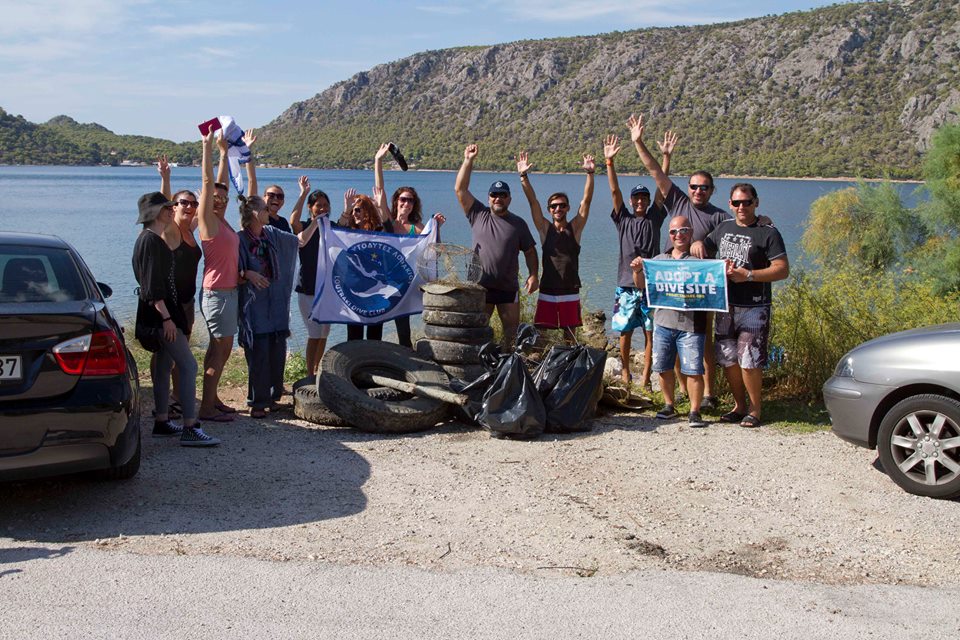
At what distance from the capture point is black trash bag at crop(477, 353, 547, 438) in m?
7.79

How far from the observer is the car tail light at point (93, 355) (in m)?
5.46

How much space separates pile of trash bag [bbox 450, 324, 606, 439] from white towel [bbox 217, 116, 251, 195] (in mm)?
3215

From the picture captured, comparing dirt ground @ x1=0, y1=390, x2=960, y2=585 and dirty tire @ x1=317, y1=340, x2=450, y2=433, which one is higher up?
dirty tire @ x1=317, y1=340, x2=450, y2=433

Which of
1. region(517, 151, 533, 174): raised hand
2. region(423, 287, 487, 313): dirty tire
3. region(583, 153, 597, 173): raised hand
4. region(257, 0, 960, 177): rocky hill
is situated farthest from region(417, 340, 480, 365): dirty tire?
region(257, 0, 960, 177): rocky hill

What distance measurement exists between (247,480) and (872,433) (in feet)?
14.6

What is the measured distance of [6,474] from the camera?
527 centimetres

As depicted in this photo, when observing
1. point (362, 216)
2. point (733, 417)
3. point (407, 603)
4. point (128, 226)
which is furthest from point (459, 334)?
point (128, 226)

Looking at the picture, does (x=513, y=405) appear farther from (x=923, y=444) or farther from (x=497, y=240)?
(x=923, y=444)

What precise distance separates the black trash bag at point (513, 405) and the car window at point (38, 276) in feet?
11.1

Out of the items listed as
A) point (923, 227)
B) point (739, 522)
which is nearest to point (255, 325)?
point (739, 522)

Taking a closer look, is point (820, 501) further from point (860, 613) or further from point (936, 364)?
point (860, 613)

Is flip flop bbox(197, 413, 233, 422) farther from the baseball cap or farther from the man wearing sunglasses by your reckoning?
the man wearing sunglasses

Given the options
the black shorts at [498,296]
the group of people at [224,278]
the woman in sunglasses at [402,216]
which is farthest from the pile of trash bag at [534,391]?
the group of people at [224,278]

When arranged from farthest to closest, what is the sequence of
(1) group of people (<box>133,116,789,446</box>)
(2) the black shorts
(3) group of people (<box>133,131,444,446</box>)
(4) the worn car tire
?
(2) the black shorts → (1) group of people (<box>133,116,789,446</box>) → (3) group of people (<box>133,131,444,446</box>) → (4) the worn car tire
